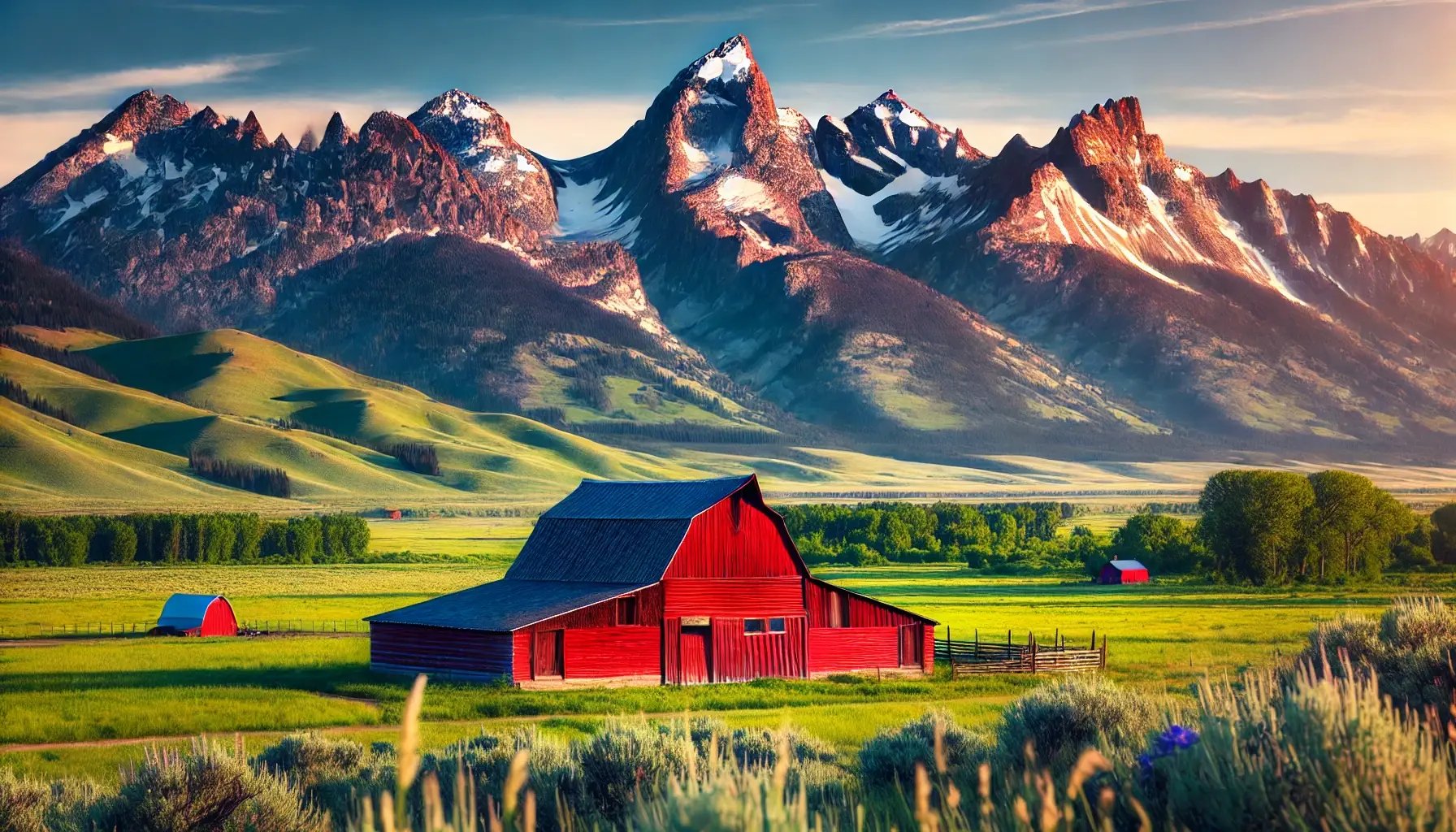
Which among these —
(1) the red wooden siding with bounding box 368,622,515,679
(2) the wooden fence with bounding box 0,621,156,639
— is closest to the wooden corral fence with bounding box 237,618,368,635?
(2) the wooden fence with bounding box 0,621,156,639

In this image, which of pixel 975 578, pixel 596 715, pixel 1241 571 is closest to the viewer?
pixel 596 715

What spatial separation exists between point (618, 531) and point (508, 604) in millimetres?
5567

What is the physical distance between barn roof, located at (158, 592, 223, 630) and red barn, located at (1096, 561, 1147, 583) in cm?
6374

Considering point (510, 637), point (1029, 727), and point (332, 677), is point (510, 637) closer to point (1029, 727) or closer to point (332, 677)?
point (332, 677)

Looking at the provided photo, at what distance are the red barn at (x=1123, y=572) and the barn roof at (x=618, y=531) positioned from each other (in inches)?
2264

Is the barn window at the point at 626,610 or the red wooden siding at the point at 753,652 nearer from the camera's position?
the barn window at the point at 626,610

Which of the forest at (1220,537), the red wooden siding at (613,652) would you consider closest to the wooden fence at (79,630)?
the red wooden siding at (613,652)

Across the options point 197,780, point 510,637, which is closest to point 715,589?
point 510,637

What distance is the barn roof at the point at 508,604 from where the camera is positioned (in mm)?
51375

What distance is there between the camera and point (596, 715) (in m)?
43.0

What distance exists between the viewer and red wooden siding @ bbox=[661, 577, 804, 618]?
54969 mm

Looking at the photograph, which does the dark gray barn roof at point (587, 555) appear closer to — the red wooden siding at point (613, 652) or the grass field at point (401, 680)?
the red wooden siding at point (613, 652)

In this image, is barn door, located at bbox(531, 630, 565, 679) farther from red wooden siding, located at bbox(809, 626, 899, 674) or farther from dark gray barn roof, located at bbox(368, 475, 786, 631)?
red wooden siding, located at bbox(809, 626, 899, 674)

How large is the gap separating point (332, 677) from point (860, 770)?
1222 inches
